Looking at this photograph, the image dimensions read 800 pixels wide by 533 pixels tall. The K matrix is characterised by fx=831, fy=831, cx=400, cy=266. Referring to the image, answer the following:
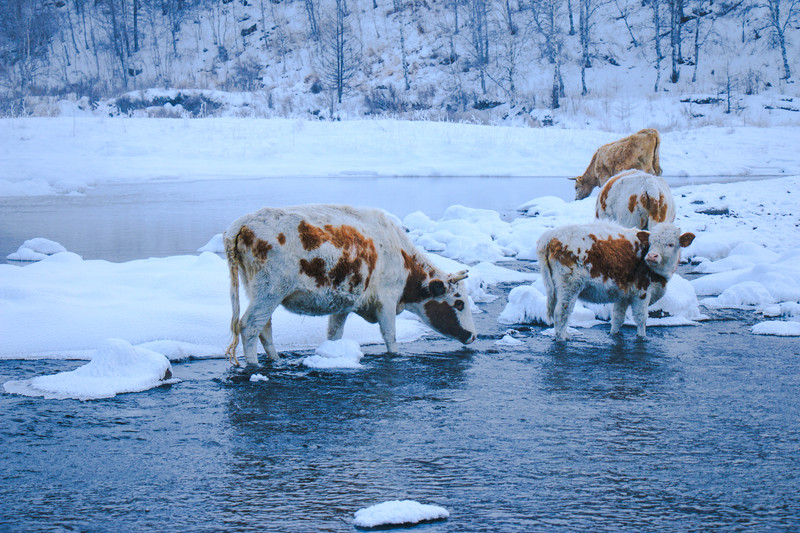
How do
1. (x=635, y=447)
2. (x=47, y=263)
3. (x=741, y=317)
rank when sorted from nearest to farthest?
(x=635, y=447), (x=741, y=317), (x=47, y=263)

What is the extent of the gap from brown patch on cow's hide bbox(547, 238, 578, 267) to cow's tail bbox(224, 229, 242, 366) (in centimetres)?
309

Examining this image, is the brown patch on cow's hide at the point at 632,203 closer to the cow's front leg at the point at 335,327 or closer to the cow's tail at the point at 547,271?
the cow's tail at the point at 547,271

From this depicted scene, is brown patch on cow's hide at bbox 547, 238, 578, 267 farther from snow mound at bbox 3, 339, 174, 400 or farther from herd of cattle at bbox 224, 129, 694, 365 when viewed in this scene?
snow mound at bbox 3, 339, 174, 400

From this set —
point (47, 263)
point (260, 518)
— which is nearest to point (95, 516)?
point (260, 518)

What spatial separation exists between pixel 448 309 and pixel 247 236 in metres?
2.19

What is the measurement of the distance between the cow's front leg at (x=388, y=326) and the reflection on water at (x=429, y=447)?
0.22 metres

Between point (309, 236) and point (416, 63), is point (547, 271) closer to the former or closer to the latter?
point (309, 236)

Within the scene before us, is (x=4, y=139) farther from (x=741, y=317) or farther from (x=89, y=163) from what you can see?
(x=741, y=317)

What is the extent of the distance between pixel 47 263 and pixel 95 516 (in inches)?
283

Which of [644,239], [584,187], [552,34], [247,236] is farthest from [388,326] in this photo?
[552,34]

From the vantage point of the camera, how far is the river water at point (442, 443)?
4.10m

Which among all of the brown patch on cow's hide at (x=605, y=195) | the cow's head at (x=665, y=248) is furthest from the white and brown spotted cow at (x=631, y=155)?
the cow's head at (x=665, y=248)

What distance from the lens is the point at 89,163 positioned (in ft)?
93.4

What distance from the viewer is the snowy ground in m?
7.96
